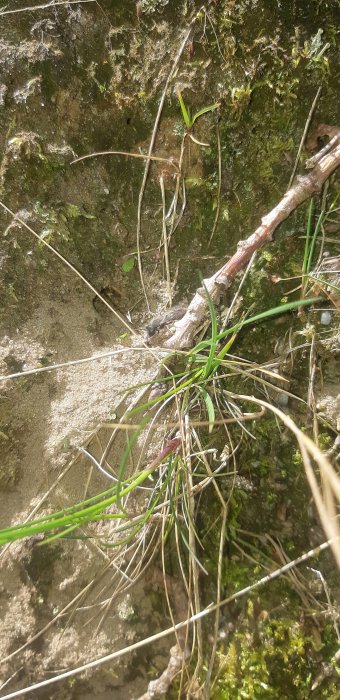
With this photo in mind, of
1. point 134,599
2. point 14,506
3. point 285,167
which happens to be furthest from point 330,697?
point 285,167

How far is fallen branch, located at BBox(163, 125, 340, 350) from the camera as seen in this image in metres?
1.48

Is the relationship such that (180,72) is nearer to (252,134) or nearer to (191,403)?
(252,134)

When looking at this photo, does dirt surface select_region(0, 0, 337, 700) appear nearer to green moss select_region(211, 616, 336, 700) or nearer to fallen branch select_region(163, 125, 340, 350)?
fallen branch select_region(163, 125, 340, 350)

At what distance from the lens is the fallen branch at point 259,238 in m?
Answer: 1.48

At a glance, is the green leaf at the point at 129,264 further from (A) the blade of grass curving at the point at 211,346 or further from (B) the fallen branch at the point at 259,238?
(A) the blade of grass curving at the point at 211,346

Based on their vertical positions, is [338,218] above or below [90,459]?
above

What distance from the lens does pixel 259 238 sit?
150cm

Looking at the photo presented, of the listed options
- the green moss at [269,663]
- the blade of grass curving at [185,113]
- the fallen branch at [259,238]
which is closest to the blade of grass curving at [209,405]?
the fallen branch at [259,238]

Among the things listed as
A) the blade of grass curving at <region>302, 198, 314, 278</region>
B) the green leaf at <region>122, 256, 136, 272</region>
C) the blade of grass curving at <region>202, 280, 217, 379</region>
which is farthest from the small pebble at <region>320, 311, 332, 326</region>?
the green leaf at <region>122, 256, 136, 272</region>

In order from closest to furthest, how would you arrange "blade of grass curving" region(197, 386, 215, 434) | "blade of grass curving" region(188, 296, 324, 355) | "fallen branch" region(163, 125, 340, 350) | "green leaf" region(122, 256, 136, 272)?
"blade of grass curving" region(188, 296, 324, 355) → "blade of grass curving" region(197, 386, 215, 434) → "fallen branch" region(163, 125, 340, 350) → "green leaf" region(122, 256, 136, 272)

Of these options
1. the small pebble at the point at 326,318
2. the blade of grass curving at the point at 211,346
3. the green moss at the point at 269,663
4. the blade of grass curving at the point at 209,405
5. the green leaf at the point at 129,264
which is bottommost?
the green moss at the point at 269,663

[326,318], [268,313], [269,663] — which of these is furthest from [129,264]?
[269,663]

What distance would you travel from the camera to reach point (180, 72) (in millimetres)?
1438

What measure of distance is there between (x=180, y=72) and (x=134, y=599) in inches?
64.7
